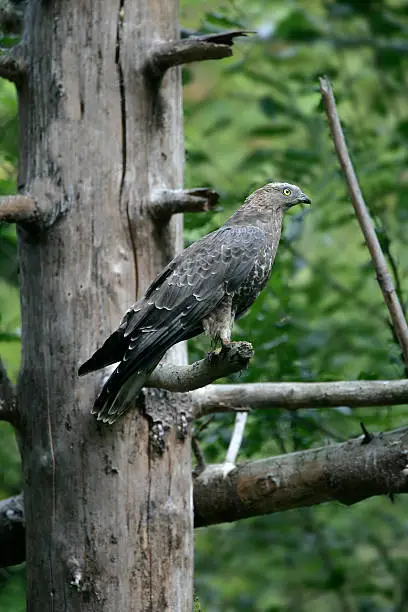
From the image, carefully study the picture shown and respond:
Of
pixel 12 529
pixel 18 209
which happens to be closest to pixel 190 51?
pixel 18 209

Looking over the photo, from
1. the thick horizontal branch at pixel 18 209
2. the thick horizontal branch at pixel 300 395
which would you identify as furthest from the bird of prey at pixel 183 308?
the thick horizontal branch at pixel 18 209

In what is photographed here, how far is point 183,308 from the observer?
2.60 m

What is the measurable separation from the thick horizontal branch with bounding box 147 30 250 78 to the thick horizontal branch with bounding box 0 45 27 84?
1.57 ft

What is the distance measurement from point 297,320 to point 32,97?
238 centimetres

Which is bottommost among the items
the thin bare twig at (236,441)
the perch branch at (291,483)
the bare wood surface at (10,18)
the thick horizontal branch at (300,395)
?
the perch branch at (291,483)

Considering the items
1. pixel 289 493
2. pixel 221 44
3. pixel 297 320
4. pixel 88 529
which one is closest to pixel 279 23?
pixel 297 320

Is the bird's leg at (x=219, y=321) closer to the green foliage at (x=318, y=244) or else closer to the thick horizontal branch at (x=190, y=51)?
the thick horizontal branch at (x=190, y=51)

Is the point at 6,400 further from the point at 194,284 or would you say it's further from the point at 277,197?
the point at 277,197

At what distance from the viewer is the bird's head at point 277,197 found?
3.05m

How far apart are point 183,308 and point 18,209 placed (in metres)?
0.71

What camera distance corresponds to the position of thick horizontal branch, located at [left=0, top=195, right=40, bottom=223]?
279cm

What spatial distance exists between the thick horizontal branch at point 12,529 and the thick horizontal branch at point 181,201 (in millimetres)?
1255

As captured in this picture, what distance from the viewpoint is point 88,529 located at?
109 inches

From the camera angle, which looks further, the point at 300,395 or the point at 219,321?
the point at 300,395
